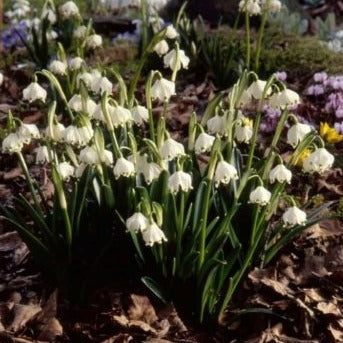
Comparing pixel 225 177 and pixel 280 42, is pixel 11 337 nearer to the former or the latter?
pixel 225 177

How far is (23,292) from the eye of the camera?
2559mm

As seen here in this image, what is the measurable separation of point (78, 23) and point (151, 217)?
2140 mm

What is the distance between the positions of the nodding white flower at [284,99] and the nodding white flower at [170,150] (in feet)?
1.10

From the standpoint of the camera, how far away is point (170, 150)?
7.11ft

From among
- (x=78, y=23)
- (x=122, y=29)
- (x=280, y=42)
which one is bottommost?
(x=122, y=29)

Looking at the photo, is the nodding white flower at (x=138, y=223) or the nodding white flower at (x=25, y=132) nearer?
the nodding white flower at (x=138, y=223)

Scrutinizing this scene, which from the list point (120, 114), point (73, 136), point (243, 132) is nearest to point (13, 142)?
point (73, 136)

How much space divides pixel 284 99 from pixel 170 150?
0.39 m

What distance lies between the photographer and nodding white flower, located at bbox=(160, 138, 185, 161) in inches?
85.3

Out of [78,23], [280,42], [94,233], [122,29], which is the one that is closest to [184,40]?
[280,42]

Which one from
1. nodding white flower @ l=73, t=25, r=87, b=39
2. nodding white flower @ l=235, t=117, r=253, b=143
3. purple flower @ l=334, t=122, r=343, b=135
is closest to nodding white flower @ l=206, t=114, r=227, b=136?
nodding white flower @ l=235, t=117, r=253, b=143

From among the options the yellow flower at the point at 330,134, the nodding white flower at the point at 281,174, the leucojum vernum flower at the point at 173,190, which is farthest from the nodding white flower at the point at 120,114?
the yellow flower at the point at 330,134

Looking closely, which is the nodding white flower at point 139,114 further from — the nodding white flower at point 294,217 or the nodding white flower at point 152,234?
the nodding white flower at point 294,217

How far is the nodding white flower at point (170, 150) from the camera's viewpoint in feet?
7.11
